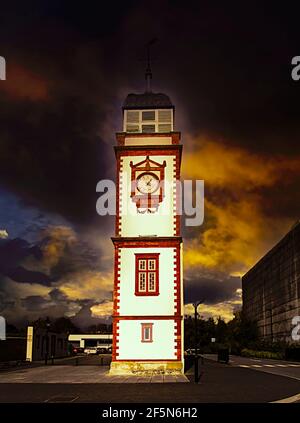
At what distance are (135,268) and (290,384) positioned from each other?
534 inches

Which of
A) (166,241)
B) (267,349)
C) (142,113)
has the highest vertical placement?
(142,113)

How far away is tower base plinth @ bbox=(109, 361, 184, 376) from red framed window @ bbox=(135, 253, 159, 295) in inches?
190

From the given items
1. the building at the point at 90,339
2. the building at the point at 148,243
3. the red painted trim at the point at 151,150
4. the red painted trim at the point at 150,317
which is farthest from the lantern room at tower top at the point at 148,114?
the building at the point at 90,339

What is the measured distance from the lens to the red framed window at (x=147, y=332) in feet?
115

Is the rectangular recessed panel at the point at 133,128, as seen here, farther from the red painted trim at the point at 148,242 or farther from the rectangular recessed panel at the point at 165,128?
the red painted trim at the point at 148,242

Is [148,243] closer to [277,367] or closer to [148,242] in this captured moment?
[148,242]

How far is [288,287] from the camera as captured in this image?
81438 mm

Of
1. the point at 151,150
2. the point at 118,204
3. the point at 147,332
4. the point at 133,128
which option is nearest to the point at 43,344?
the point at 118,204

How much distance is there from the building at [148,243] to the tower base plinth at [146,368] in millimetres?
67

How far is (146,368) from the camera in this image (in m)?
34.3

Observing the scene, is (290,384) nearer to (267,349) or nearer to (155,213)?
(155,213)

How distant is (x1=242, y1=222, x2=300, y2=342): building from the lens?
7731cm

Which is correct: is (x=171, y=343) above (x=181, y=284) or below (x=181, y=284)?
below
